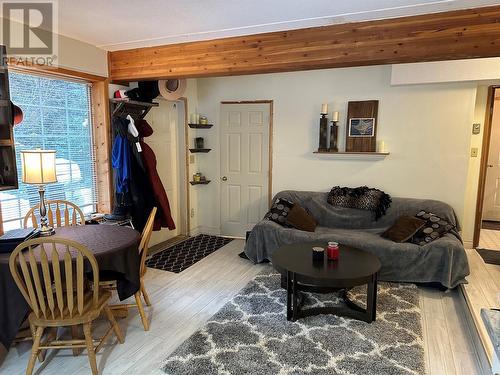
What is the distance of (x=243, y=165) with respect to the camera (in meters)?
5.05

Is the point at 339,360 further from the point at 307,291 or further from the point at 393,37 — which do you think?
the point at 393,37

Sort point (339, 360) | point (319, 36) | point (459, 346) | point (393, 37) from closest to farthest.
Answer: point (339, 360) < point (459, 346) < point (393, 37) < point (319, 36)

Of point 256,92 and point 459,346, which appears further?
point 256,92

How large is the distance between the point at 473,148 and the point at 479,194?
0.60 meters

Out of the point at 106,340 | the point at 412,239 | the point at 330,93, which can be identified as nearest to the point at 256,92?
the point at 330,93

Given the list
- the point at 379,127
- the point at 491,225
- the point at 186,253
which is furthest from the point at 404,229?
the point at 491,225

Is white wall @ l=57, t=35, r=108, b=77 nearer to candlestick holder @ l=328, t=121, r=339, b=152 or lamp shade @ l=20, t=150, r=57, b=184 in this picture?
lamp shade @ l=20, t=150, r=57, b=184

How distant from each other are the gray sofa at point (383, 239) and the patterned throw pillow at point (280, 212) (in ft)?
0.45

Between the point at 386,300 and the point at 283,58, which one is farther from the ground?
the point at 283,58

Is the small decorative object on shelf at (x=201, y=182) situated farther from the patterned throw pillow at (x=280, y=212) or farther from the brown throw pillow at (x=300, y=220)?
the brown throw pillow at (x=300, y=220)

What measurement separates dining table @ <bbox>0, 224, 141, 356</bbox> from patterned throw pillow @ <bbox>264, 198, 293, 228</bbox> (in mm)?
1922

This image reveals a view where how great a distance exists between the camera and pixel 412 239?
3594 millimetres

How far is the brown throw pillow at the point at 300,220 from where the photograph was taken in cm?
407

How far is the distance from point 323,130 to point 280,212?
123cm
